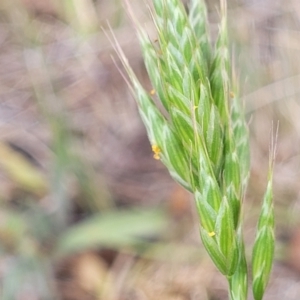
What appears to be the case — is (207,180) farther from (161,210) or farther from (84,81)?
(84,81)

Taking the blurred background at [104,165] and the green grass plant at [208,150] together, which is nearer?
the green grass plant at [208,150]

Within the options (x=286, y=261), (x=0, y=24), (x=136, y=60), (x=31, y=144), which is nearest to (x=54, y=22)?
(x=0, y=24)

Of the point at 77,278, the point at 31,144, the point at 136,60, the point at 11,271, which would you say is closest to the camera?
the point at 11,271

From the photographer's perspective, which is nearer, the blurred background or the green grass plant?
the green grass plant
